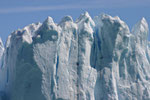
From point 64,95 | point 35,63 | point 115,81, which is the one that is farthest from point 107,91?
point 35,63

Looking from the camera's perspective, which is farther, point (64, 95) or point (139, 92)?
point (139, 92)

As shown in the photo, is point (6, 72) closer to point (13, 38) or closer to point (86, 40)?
point (13, 38)

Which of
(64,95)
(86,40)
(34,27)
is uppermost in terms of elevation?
(34,27)

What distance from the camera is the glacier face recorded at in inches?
965

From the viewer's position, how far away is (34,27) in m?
28.5

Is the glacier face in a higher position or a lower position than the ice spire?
lower

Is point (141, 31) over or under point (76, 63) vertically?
over

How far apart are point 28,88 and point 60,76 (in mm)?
1982

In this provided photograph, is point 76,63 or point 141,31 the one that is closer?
point 76,63

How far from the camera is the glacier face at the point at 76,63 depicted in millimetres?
24516

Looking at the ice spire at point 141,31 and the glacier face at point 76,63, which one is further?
the ice spire at point 141,31

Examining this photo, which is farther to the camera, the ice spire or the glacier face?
the ice spire

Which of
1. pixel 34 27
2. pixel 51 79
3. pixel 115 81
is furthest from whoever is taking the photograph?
pixel 34 27

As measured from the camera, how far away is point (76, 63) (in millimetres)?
25250
